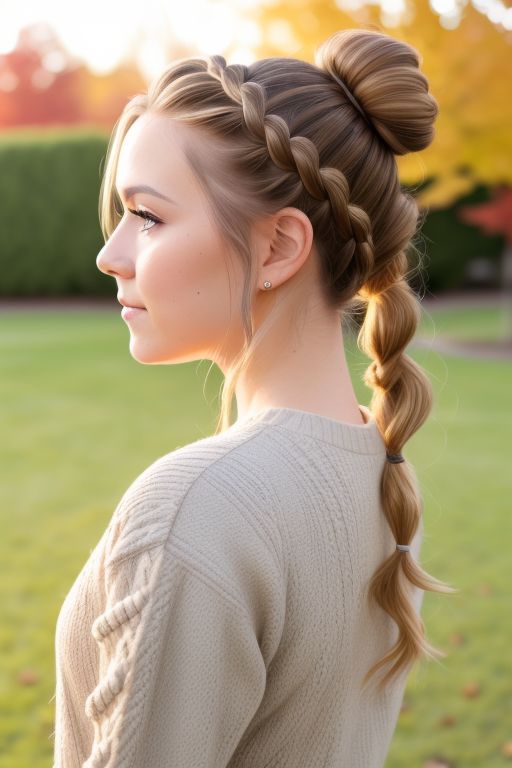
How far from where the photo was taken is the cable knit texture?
3.47ft

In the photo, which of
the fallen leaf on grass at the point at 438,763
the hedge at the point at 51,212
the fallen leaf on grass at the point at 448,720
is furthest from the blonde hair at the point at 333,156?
the hedge at the point at 51,212

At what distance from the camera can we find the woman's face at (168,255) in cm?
130

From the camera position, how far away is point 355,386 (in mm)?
10234

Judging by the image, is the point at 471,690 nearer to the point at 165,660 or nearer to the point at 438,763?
the point at 438,763

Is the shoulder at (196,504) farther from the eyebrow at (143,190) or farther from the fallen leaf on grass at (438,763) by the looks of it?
the fallen leaf on grass at (438,763)

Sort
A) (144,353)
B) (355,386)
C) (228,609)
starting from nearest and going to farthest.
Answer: (228,609) → (144,353) → (355,386)

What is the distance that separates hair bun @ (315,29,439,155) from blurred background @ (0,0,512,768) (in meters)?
0.45

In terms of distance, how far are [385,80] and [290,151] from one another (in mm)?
213

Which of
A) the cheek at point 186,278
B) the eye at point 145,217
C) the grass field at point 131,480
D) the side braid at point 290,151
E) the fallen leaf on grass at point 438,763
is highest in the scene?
the side braid at point 290,151

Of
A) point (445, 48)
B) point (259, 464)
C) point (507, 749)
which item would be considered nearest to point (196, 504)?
point (259, 464)

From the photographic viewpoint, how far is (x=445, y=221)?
22.8m

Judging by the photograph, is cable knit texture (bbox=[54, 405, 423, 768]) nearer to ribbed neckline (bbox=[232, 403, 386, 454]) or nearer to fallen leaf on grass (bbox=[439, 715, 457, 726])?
ribbed neckline (bbox=[232, 403, 386, 454])

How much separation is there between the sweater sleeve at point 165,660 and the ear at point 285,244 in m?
0.46

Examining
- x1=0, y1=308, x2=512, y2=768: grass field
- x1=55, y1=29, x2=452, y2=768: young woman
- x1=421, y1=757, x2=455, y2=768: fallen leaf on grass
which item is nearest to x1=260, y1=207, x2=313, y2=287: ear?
x1=55, y1=29, x2=452, y2=768: young woman
